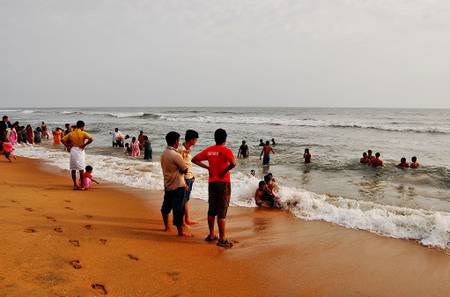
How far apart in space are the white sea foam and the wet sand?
0.39 meters

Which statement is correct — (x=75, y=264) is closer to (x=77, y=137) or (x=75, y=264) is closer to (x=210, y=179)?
(x=210, y=179)

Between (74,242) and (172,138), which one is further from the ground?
(172,138)

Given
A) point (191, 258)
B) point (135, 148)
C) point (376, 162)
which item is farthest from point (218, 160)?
point (135, 148)

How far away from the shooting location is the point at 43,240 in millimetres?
4516

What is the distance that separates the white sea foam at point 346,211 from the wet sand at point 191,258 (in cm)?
39

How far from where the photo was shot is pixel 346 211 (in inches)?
276

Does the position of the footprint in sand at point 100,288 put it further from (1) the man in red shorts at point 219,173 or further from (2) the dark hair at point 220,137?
(2) the dark hair at point 220,137

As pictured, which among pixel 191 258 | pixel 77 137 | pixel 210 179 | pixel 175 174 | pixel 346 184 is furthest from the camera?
pixel 346 184

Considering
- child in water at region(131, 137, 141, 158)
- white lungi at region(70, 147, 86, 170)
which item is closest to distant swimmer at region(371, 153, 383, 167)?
child in water at region(131, 137, 141, 158)

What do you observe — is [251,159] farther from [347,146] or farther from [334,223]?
[334,223]

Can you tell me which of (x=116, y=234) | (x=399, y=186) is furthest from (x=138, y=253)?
(x=399, y=186)

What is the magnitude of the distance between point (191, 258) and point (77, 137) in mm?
4897

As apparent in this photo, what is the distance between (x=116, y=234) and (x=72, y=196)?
3039 mm

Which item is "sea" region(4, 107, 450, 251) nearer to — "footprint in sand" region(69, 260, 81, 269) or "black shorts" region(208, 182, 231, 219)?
"black shorts" region(208, 182, 231, 219)
